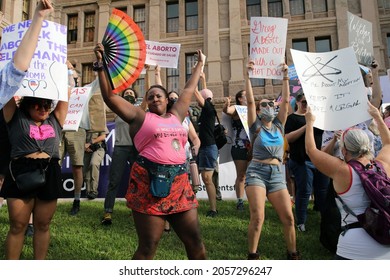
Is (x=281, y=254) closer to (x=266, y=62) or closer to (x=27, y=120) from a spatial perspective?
(x=266, y=62)

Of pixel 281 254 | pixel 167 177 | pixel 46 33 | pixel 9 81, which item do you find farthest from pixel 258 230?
pixel 46 33

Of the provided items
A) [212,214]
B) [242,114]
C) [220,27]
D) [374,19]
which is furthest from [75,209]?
[374,19]

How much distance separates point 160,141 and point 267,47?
7.98 ft

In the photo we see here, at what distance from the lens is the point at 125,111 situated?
2.88m

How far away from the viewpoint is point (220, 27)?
20.7 meters

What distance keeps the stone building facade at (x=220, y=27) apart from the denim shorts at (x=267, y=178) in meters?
15.7

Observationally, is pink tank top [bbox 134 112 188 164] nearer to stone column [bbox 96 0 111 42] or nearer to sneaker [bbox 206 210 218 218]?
sneaker [bbox 206 210 218 218]

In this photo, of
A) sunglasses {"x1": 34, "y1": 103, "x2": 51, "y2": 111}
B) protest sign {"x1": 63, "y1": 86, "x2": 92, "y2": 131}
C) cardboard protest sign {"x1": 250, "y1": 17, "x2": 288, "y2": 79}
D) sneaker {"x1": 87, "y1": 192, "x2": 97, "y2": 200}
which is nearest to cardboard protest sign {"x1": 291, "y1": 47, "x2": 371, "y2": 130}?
cardboard protest sign {"x1": 250, "y1": 17, "x2": 288, "y2": 79}

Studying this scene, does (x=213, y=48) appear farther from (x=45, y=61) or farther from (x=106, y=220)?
(x=45, y=61)

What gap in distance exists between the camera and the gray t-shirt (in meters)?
4.04

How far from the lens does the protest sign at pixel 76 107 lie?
554 centimetres

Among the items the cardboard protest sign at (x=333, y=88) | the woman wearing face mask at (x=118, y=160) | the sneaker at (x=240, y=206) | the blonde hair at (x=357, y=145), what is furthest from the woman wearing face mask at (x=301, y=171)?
the blonde hair at (x=357, y=145)

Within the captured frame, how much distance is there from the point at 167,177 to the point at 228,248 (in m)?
1.94

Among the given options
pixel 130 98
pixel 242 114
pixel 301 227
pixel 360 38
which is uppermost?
pixel 360 38
